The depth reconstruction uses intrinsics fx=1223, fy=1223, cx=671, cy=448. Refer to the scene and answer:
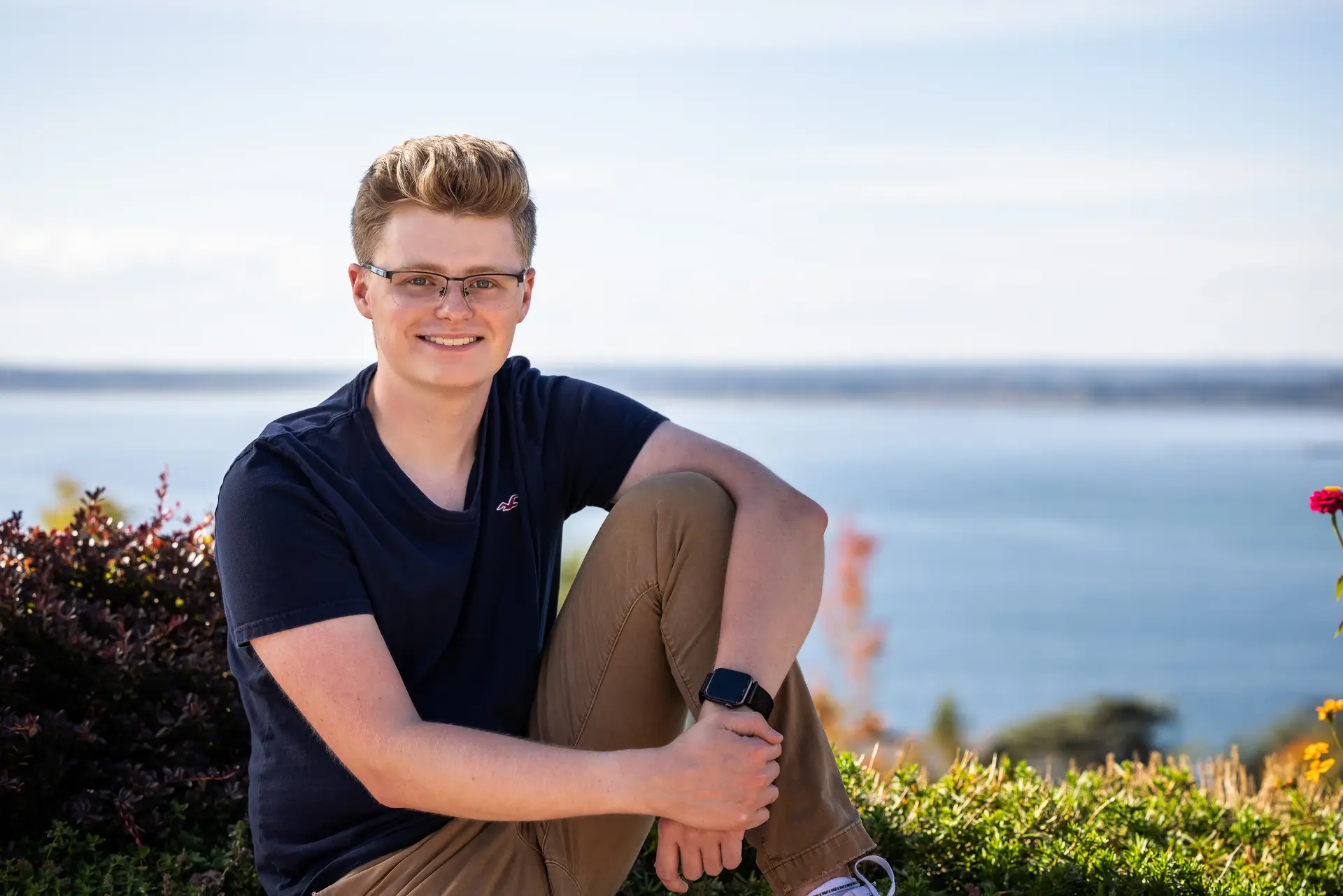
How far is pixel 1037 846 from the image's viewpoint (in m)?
3.40

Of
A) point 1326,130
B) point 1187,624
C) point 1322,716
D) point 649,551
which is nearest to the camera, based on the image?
point 649,551

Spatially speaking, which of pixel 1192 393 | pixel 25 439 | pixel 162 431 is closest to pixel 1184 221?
pixel 1192 393

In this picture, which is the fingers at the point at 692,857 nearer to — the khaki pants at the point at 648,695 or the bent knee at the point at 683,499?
the khaki pants at the point at 648,695

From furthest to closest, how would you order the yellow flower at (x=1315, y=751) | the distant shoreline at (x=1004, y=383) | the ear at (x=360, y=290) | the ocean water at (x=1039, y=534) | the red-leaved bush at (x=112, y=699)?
the distant shoreline at (x=1004, y=383) → the ocean water at (x=1039, y=534) → the yellow flower at (x=1315, y=751) → the red-leaved bush at (x=112, y=699) → the ear at (x=360, y=290)

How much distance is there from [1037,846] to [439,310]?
222cm

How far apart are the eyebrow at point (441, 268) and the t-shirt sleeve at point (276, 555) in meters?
0.50

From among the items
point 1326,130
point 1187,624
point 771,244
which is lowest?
point 1187,624

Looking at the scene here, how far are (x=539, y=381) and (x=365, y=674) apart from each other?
94 cm

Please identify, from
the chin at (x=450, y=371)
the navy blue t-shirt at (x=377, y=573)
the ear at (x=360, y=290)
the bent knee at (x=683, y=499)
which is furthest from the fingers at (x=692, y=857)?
the ear at (x=360, y=290)

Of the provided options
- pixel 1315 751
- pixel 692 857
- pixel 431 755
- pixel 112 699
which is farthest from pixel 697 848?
pixel 1315 751

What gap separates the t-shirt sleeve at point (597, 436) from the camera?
9.30 feet

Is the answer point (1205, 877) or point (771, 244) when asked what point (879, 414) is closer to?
point (771, 244)

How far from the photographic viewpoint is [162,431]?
9019 cm

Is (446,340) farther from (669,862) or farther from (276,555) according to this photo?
(669,862)
